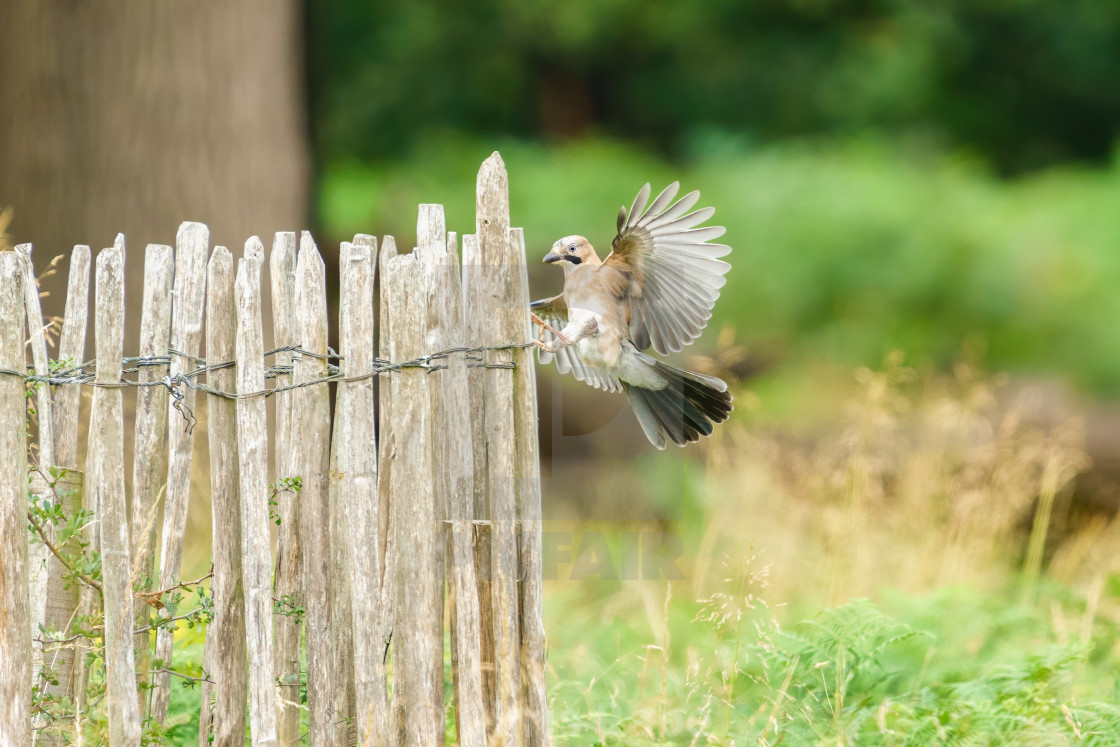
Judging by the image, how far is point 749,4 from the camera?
13805mm

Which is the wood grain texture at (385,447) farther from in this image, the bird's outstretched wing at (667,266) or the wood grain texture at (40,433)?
the wood grain texture at (40,433)

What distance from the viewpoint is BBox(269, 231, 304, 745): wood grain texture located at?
251 centimetres

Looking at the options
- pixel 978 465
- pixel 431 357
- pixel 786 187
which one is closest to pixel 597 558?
pixel 978 465

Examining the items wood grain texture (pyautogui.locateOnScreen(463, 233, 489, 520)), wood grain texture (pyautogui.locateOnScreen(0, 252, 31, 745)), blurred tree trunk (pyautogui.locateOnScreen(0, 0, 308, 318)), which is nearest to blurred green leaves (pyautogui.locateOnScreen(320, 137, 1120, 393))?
blurred tree trunk (pyautogui.locateOnScreen(0, 0, 308, 318))

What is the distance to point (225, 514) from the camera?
253cm

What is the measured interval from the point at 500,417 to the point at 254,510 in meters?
0.59

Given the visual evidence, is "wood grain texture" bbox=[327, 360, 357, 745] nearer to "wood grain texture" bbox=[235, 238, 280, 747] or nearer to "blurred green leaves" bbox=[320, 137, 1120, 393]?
"wood grain texture" bbox=[235, 238, 280, 747]

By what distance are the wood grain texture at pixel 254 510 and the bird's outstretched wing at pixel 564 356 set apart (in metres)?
1.02

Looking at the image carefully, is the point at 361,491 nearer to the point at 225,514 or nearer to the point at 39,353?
the point at 225,514

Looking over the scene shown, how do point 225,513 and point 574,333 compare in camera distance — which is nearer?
point 225,513

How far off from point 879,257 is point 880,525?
199 inches

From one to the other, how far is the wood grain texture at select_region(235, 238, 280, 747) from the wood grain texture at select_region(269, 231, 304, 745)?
57 millimetres

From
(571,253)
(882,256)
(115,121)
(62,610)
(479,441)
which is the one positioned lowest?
(62,610)

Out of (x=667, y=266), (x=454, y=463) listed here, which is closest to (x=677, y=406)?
(x=667, y=266)
